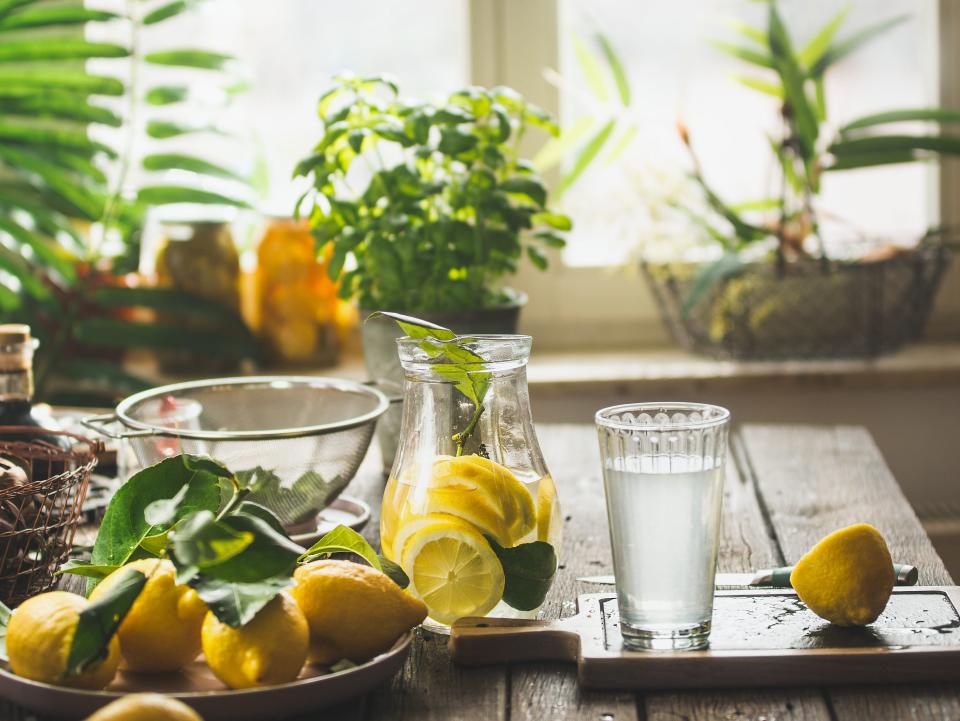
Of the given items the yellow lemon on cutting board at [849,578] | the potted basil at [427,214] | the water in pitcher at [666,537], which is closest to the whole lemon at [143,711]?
the water in pitcher at [666,537]

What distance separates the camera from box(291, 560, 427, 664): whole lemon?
67 centimetres

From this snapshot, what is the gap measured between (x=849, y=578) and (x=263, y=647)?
1.16ft

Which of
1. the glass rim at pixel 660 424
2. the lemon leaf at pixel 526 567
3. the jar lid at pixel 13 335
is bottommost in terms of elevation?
the lemon leaf at pixel 526 567

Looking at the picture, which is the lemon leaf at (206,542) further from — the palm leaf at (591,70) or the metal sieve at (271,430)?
the palm leaf at (591,70)

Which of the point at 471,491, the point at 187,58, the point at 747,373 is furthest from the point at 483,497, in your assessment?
the point at 187,58

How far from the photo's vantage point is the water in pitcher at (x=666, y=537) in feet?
2.27

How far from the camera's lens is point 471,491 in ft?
2.49

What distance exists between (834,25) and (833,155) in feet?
0.68

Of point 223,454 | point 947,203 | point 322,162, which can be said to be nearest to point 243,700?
point 223,454

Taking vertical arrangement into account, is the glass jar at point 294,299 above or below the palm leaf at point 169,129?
below

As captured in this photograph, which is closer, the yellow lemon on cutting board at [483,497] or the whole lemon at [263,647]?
the whole lemon at [263,647]

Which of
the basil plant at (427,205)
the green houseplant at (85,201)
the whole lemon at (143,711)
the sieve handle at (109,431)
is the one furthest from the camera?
the green houseplant at (85,201)

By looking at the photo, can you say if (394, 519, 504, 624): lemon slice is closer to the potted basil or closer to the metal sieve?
the metal sieve

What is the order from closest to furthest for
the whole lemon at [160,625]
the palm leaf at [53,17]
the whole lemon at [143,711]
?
the whole lemon at [143,711]
the whole lemon at [160,625]
the palm leaf at [53,17]
